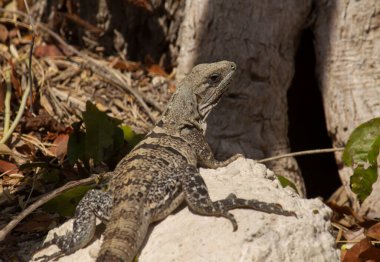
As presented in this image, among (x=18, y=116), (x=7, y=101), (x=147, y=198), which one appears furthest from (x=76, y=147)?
(x=147, y=198)

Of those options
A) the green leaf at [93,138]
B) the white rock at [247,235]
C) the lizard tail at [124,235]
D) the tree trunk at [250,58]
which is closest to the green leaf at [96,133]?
the green leaf at [93,138]

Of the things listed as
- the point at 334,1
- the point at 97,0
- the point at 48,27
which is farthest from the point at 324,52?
the point at 48,27

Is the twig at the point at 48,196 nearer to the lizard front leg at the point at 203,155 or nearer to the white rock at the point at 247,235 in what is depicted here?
the white rock at the point at 247,235

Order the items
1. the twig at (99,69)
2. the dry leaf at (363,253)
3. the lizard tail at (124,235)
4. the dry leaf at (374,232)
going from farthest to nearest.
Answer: the twig at (99,69) < the dry leaf at (374,232) < the dry leaf at (363,253) < the lizard tail at (124,235)

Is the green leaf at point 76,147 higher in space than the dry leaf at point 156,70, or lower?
lower

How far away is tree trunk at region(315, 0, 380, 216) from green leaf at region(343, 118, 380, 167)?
1.15 metres

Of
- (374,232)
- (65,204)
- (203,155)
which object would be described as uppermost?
(203,155)

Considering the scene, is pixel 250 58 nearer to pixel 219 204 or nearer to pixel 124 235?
pixel 219 204

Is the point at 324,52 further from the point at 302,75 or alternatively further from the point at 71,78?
the point at 71,78

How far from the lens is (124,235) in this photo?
4.14m

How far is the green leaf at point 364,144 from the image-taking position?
5.54 m

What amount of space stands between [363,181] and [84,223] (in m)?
2.46

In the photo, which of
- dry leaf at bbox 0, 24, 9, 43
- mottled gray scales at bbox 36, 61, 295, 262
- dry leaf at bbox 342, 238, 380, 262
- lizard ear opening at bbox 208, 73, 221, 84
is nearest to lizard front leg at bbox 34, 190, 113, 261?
mottled gray scales at bbox 36, 61, 295, 262

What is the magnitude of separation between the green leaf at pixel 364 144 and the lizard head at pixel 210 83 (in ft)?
3.92
